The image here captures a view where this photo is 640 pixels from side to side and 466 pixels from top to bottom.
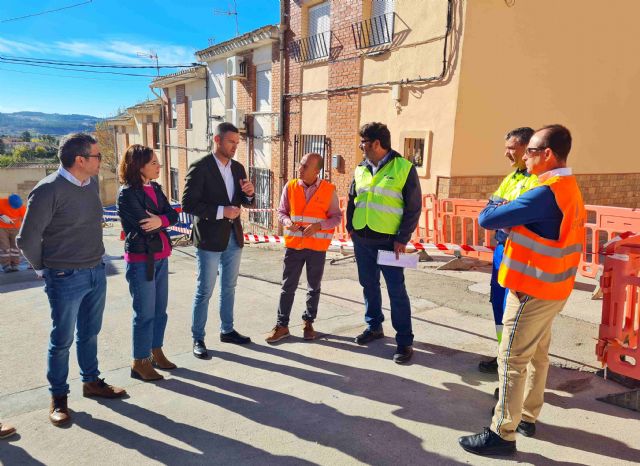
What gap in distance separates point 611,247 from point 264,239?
5121 mm

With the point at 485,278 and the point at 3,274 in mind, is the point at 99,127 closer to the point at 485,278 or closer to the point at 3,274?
the point at 3,274

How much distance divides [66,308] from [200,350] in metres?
1.27

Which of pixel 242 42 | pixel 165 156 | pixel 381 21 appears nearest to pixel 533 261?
pixel 381 21

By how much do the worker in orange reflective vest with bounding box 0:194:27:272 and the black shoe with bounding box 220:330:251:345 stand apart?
19.1 ft

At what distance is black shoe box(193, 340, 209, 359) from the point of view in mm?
3910

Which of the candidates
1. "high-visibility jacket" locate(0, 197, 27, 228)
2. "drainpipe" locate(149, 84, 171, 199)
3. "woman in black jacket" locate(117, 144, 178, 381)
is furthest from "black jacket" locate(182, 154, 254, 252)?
"drainpipe" locate(149, 84, 171, 199)

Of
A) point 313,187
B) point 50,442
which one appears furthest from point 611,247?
point 50,442

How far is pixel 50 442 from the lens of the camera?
2.70m

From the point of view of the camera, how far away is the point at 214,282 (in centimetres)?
414

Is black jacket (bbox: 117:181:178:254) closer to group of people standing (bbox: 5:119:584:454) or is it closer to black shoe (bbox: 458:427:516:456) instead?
group of people standing (bbox: 5:119:584:454)

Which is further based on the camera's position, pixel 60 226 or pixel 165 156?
pixel 165 156

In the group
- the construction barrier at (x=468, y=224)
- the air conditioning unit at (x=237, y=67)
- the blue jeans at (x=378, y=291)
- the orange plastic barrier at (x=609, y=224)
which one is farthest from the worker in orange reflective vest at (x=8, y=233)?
the air conditioning unit at (x=237, y=67)

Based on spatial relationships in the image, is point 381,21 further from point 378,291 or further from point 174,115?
point 174,115

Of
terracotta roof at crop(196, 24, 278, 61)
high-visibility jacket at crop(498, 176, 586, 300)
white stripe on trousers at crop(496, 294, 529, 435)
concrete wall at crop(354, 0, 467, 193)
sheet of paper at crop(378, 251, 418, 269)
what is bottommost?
white stripe on trousers at crop(496, 294, 529, 435)
